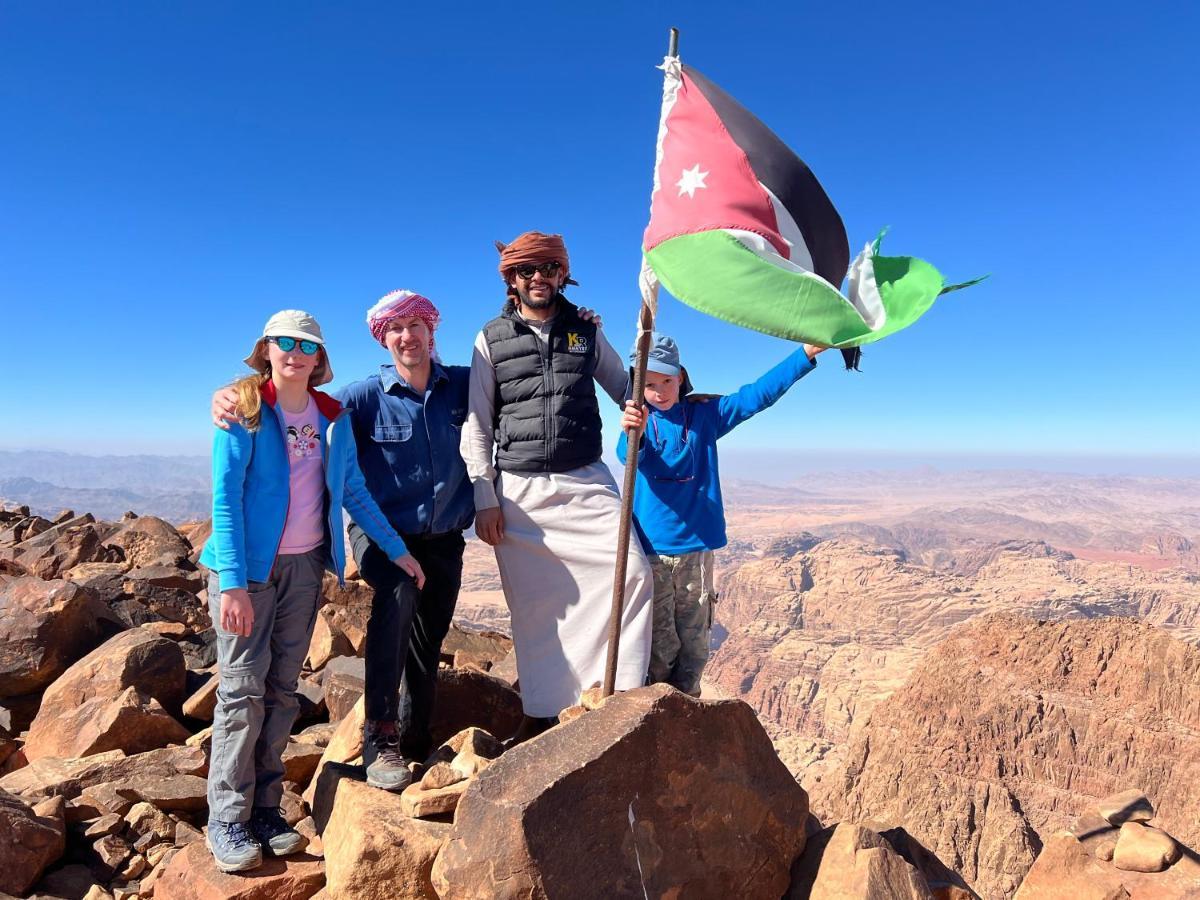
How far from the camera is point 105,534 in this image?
1450 centimetres

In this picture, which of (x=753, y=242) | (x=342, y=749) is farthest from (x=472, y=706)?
(x=753, y=242)

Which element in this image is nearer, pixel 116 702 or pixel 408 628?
pixel 408 628

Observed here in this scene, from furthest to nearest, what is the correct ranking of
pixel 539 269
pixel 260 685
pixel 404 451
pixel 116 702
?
pixel 116 702, pixel 539 269, pixel 404 451, pixel 260 685

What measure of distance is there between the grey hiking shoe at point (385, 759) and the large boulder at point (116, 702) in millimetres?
2763

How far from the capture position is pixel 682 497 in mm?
4770

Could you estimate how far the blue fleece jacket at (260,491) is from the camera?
3344mm

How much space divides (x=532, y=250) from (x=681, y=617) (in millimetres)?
2515

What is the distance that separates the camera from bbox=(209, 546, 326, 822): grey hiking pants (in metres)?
3.51

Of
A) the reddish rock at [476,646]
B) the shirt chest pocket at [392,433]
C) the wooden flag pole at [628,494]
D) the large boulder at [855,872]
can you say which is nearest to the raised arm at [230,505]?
the shirt chest pocket at [392,433]

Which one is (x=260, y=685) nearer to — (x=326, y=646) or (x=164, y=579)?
(x=326, y=646)

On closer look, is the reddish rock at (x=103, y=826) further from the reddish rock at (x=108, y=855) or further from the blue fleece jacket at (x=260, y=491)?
the blue fleece jacket at (x=260, y=491)

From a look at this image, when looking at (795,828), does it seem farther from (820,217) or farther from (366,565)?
(820,217)

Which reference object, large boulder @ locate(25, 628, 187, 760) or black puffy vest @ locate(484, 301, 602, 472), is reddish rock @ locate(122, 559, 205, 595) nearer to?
large boulder @ locate(25, 628, 187, 760)

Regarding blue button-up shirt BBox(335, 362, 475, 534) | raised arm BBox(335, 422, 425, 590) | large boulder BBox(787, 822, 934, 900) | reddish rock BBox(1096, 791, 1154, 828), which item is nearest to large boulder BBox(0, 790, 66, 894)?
raised arm BBox(335, 422, 425, 590)
